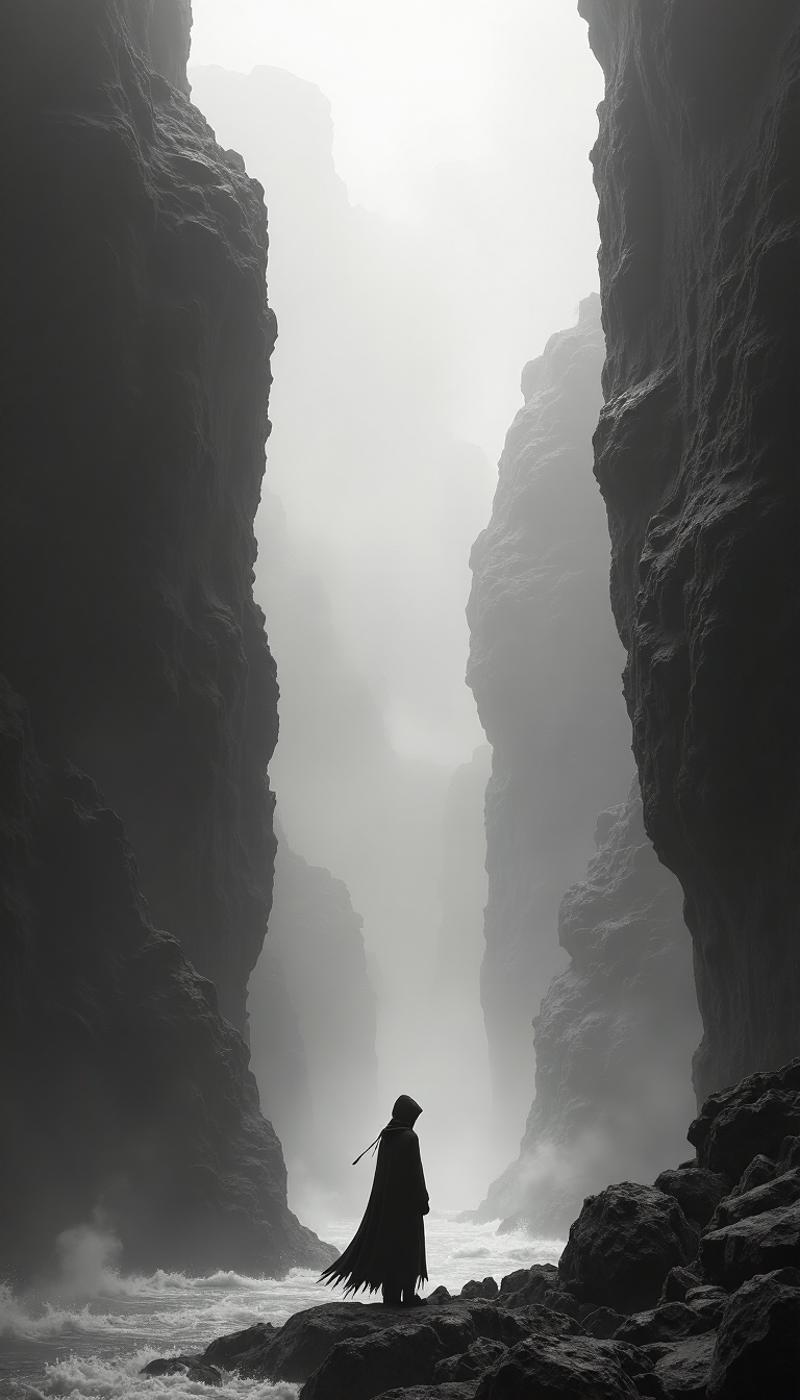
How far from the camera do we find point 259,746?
40500 millimetres

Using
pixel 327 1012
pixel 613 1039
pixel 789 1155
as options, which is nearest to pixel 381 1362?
pixel 789 1155

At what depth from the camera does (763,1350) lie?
577cm

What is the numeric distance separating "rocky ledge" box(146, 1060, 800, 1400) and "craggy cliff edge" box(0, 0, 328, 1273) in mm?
12483

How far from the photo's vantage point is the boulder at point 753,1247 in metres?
7.39

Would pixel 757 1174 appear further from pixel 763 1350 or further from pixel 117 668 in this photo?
pixel 117 668

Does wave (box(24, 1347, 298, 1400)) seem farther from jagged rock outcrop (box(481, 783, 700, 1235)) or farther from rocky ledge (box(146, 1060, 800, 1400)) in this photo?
jagged rock outcrop (box(481, 783, 700, 1235))

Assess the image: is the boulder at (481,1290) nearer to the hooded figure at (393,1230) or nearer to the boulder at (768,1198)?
the hooded figure at (393,1230)

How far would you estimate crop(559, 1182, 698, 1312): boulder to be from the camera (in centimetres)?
1013

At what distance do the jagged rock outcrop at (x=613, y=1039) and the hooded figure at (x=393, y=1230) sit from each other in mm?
41496

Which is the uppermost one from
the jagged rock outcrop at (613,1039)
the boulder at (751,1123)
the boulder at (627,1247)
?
the jagged rock outcrop at (613,1039)

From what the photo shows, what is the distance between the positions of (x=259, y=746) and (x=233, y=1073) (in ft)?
44.5

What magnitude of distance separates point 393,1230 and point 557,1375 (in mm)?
4183

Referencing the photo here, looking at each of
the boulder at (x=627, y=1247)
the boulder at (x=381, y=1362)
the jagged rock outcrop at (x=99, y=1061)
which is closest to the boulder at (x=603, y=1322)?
the boulder at (x=627, y=1247)

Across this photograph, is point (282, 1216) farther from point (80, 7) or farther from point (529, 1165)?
point (80, 7)
